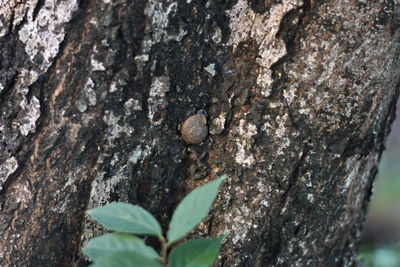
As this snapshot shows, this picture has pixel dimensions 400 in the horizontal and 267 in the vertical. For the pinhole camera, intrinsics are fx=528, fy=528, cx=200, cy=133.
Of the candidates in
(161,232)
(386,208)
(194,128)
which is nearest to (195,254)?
(161,232)

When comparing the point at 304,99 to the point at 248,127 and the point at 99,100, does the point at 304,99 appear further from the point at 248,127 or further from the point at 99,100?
the point at 99,100

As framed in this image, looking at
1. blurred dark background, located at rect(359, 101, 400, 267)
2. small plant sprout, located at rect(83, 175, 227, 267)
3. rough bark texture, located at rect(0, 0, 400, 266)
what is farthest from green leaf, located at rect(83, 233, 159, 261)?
blurred dark background, located at rect(359, 101, 400, 267)

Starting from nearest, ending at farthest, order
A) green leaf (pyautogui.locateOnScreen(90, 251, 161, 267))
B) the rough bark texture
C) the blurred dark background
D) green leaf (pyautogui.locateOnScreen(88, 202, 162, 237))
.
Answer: green leaf (pyautogui.locateOnScreen(90, 251, 161, 267)) → green leaf (pyautogui.locateOnScreen(88, 202, 162, 237)) → the rough bark texture → the blurred dark background

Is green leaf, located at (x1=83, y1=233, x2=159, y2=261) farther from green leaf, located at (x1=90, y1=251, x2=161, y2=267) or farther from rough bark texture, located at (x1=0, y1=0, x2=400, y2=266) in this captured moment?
rough bark texture, located at (x1=0, y1=0, x2=400, y2=266)

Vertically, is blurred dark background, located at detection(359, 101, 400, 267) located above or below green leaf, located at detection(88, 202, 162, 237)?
above

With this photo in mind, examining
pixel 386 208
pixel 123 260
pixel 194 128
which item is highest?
pixel 386 208

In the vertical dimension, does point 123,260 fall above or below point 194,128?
below

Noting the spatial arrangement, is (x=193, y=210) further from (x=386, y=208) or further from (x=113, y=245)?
(x=386, y=208)
